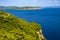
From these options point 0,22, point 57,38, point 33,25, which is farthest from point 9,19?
point 57,38

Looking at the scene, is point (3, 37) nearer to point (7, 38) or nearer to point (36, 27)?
point (7, 38)

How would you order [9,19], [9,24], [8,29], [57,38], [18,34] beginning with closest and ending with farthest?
1. [18,34]
2. [8,29]
3. [9,24]
4. [9,19]
5. [57,38]

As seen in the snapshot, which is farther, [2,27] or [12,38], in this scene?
[2,27]

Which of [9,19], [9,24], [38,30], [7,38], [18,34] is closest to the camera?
[7,38]

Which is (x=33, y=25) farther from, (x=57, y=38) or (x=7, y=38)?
(x=57, y=38)

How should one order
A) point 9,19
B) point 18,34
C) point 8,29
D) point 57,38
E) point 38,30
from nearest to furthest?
point 18,34, point 8,29, point 9,19, point 38,30, point 57,38

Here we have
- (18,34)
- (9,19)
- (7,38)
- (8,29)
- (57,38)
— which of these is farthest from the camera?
(57,38)

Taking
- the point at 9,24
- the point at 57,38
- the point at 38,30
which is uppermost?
the point at 9,24

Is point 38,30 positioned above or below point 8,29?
below

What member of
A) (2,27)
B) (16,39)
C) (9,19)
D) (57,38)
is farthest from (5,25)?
(57,38)
